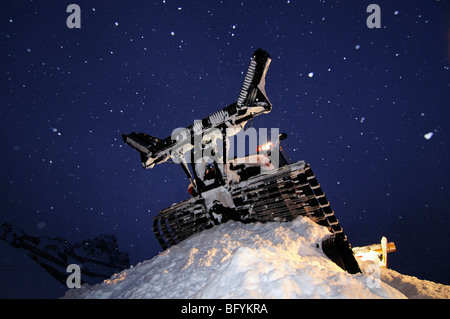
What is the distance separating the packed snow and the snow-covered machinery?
A: 31cm

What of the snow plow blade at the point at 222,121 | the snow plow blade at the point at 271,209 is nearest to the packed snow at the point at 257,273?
the snow plow blade at the point at 271,209

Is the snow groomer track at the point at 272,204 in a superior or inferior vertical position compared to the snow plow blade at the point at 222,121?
inferior

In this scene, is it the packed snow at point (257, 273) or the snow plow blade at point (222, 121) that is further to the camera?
the snow plow blade at point (222, 121)

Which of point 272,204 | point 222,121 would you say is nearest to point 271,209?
point 272,204

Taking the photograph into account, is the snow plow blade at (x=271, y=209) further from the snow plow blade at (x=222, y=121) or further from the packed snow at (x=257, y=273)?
the snow plow blade at (x=222, y=121)

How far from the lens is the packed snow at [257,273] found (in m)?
1.80

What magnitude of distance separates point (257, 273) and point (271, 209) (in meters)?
2.38

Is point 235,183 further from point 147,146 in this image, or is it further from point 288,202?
point 147,146

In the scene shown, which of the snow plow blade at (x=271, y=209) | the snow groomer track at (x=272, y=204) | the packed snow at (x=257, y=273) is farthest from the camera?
the snow groomer track at (x=272, y=204)

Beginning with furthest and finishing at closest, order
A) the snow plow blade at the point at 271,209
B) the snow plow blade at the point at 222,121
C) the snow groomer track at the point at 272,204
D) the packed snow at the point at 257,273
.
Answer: the snow plow blade at the point at 222,121
the snow groomer track at the point at 272,204
the snow plow blade at the point at 271,209
the packed snow at the point at 257,273

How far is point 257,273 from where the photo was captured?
1916 mm

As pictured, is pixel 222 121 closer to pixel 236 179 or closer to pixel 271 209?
pixel 236 179
